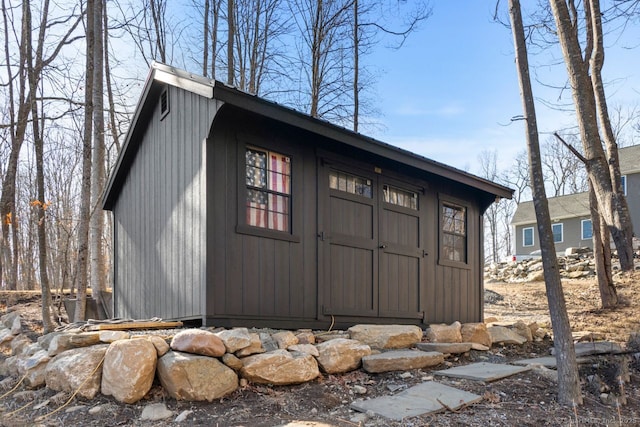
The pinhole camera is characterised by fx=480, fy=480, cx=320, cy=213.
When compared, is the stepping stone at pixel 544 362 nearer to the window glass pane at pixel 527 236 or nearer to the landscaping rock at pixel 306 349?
the landscaping rock at pixel 306 349

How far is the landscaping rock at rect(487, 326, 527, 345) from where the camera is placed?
660cm

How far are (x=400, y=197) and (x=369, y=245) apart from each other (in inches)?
39.3

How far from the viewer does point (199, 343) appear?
4027mm

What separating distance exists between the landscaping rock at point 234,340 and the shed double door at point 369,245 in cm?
148

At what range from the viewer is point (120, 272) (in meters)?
7.25

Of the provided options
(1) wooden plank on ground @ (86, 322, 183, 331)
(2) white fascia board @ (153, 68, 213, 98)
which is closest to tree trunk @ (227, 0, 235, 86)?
(2) white fascia board @ (153, 68, 213, 98)

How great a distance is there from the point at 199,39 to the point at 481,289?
10.2 metres

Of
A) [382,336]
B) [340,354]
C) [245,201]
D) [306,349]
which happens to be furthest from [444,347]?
[245,201]

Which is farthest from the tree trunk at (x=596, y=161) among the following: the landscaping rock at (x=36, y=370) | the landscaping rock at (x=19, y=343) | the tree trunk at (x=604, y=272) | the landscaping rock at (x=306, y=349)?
the landscaping rock at (x=19, y=343)

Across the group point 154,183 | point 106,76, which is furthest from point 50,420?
point 106,76

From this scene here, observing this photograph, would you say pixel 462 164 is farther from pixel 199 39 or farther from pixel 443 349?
pixel 443 349

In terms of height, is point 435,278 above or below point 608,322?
above

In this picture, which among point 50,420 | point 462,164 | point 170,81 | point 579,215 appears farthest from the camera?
point 462,164

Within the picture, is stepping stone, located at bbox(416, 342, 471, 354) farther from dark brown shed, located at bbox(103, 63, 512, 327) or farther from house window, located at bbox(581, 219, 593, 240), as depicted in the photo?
house window, located at bbox(581, 219, 593, 240)
